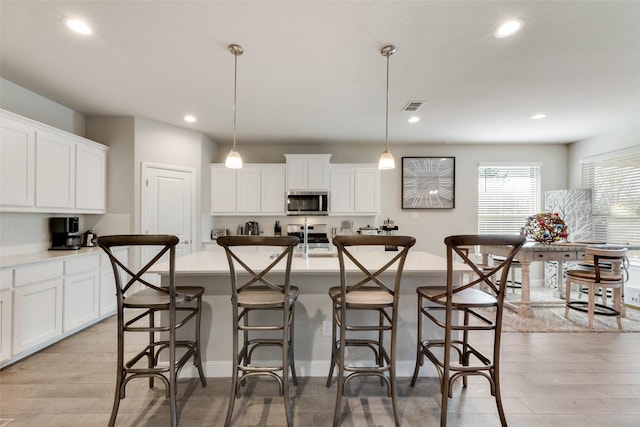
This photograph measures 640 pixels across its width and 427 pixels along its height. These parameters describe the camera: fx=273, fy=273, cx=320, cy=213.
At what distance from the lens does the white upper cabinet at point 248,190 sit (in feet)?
15.8

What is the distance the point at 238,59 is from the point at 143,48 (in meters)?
0.76

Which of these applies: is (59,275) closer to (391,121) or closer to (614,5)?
(391,121)

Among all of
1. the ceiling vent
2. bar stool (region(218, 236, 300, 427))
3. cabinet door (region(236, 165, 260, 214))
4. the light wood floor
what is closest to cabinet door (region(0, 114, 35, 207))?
the light wood floor

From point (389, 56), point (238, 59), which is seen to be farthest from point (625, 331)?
point (238, 59)

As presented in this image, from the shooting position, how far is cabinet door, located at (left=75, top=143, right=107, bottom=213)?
3.31 meters

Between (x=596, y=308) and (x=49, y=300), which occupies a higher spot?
(x=49, y=300)

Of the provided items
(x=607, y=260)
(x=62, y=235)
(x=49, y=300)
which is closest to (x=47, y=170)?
(x=62, y=235)

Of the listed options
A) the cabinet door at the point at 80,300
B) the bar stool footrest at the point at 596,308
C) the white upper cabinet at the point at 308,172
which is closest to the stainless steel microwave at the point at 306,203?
the white upper cabinet at the point at 308,172

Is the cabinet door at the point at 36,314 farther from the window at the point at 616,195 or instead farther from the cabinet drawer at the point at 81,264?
the window at the point at 616,195

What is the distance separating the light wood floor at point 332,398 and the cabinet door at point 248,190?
9.27ft

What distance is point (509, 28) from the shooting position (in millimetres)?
2002

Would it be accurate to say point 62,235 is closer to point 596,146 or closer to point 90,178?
point 90,178

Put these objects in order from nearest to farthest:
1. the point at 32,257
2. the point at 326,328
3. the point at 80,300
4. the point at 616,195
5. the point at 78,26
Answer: the point at 78,26 < the point at 326,328 < the point at 32,257 < the point at 80,300 < the point at 616,195

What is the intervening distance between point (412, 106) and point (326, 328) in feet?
9.14
